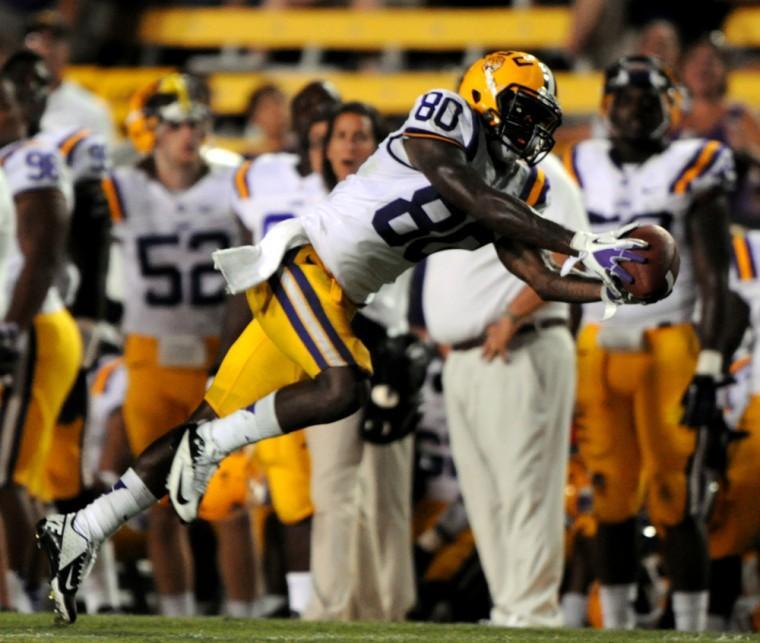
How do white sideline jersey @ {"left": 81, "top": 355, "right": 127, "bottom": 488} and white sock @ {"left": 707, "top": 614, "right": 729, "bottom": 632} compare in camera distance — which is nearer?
white sock @ {"left": 707, "top": 614, "right": 729, "bottom": 632}

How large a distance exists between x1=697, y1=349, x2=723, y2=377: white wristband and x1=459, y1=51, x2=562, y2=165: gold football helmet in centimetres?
146

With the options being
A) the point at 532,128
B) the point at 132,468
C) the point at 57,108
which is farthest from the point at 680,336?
the point at 57,108

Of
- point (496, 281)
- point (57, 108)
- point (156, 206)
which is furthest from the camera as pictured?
point (57, 108)

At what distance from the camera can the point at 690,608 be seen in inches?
276

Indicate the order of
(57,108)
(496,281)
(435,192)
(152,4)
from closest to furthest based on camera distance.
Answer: (435,192) → (496,281) → (57,108) → (152,4)

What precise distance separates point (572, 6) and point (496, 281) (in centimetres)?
530

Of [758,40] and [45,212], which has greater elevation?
[758,40]

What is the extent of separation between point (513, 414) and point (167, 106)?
1.93 m

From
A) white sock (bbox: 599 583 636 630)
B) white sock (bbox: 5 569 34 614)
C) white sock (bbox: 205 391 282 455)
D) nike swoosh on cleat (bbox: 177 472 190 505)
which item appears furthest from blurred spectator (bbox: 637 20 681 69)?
nike swoosh on cleat (bbox: 177 472 190 505)

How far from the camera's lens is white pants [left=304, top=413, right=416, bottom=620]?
269 inches

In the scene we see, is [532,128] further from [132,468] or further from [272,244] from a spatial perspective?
[132,468]

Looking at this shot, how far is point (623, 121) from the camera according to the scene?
23.9 ft

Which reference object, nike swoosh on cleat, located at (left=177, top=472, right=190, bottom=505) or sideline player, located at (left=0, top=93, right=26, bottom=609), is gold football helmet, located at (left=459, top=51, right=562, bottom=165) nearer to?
nike swoosh on cleat, located at (left=177, top=472, right=190, bottom=505)

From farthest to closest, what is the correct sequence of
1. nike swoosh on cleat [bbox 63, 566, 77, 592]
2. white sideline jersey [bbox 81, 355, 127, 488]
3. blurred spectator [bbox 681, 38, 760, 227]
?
blurred spectator [bbox 681, 38, 760, 227] → white sideline jersey [bbox 81, 355, 127, 488] → nike swoosh on cleat [bbox 63, 566, 77, 592]
